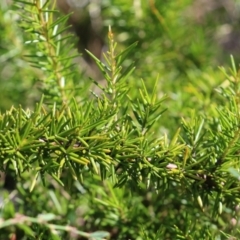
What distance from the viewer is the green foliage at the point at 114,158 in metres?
0.35

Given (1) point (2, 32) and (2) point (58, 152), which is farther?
(1) point (2, 32)

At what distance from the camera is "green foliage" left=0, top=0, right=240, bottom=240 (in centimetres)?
35

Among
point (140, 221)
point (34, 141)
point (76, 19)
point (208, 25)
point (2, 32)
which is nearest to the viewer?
point (34, 141)

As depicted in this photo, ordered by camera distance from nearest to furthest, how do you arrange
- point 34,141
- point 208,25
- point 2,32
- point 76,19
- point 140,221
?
1. point 34,141
2. point 140,221
3. point 2,32
4. point 208,25
5. point 76,19

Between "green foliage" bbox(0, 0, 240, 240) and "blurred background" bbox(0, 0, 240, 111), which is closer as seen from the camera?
"green foliage" bbox(0, 0, 240, 240)

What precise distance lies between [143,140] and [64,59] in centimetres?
15

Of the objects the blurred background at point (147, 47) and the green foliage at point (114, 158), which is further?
the blurred background at point (147, 47)

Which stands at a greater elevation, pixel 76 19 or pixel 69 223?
pixel 76 19

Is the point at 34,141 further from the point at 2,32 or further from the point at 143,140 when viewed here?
the point at 2,32

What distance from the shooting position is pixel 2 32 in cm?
68

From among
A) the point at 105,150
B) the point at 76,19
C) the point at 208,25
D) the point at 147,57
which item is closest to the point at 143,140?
the point at 105,150

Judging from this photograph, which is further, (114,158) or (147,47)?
(147,47)

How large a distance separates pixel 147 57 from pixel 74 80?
0.21 meters

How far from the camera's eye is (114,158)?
36cm
